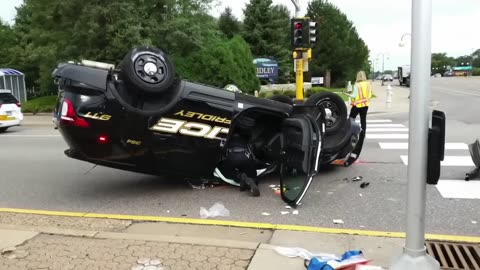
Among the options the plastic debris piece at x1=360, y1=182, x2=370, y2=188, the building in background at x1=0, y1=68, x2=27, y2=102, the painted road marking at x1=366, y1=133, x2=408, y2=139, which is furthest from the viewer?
the building in background at x1=0, y1=68, x2=27, y2=102

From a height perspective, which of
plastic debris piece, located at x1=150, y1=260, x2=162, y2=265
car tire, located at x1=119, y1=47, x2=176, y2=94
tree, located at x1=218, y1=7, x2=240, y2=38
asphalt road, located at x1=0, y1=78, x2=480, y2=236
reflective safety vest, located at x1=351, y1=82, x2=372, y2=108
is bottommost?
asphalt road, located at x1=0, y1=78, x2=480, y2=236

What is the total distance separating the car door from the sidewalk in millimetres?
929

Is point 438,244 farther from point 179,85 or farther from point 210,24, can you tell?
point 210,24

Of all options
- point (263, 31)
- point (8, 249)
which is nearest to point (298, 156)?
point (8, 249)

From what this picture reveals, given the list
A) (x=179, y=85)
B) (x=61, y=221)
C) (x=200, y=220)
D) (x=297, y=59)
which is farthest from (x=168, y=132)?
(x=297, y=59)

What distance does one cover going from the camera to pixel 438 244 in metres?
4.56

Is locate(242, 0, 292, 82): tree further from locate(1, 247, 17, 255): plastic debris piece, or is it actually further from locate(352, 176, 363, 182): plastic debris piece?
locate(1, 247, 17, 255): plastic debris piece

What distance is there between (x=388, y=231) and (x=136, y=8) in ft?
61.2

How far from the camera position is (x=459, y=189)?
672 cm

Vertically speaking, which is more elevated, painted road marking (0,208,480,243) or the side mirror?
the side mirror

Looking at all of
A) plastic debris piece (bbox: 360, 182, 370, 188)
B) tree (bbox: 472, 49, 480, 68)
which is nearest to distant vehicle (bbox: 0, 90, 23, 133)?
plastic debris piece (bbox: 360, 182, 370, 188)

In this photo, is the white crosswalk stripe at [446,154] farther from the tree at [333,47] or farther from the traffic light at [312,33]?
the tree at [333,47]

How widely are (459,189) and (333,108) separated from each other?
2.12 meters

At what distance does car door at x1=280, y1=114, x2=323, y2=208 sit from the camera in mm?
5699
